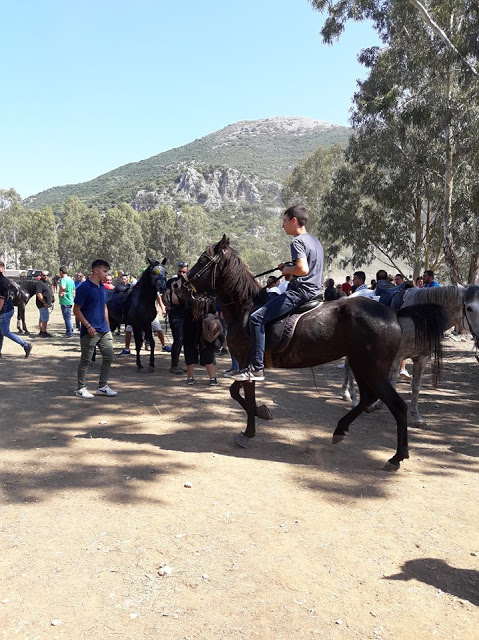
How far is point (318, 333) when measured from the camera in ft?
17.8

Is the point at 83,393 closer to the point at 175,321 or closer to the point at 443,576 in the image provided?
the point at 175,321

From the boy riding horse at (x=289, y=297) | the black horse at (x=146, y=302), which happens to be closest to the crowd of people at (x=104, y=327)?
the black horse at (x=146, y=302)

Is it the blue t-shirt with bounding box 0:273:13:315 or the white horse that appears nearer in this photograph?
the white horse

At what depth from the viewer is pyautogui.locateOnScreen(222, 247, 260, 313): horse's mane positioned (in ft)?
18.3

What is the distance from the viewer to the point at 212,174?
15638 centimetres

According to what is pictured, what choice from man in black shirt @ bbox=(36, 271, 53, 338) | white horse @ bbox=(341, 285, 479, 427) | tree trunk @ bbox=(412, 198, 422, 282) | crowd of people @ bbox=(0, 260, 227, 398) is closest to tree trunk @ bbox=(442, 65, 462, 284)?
tree trunk @ bbox=(412, 198, 422, 282)

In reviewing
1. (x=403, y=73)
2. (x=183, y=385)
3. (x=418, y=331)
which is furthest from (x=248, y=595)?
(x=403, y=73)

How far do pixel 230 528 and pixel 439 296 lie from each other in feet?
14.9

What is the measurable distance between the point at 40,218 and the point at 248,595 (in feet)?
271

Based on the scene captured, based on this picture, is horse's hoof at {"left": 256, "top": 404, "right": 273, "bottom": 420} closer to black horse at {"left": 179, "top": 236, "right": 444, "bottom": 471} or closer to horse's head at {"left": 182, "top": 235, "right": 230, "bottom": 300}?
black horse at {"left": 179, "top": 236, "right": 444, "bottom": 471}

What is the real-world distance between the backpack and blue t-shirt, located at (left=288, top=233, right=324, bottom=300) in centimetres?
338

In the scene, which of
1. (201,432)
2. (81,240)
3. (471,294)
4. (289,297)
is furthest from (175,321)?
(81,240)

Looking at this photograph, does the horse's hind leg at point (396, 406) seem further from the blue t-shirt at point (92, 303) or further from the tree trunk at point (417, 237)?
the tree trunk at point (417, 237)

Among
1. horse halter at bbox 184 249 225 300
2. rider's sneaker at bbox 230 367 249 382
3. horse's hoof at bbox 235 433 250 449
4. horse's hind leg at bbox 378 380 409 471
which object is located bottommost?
horse's hoof at bbox 235 433 250 449
